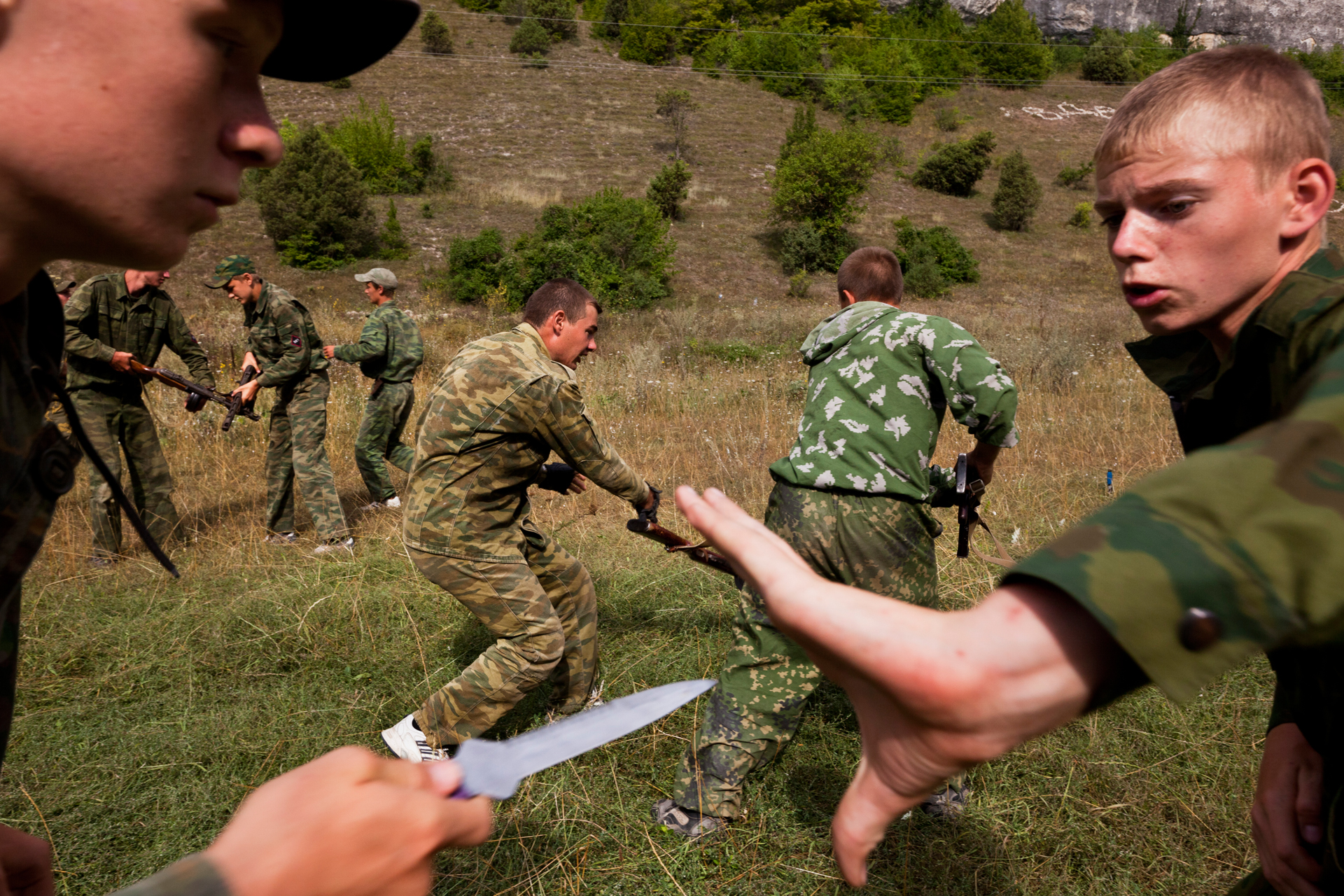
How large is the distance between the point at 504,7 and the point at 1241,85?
190 ft

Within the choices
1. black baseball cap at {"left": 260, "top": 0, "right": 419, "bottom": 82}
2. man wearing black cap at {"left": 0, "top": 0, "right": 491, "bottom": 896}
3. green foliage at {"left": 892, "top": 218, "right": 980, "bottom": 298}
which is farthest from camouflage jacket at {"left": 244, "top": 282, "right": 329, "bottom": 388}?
green foliage at {"left": 892, "top": 218, "right": 980, "bottom": 298}

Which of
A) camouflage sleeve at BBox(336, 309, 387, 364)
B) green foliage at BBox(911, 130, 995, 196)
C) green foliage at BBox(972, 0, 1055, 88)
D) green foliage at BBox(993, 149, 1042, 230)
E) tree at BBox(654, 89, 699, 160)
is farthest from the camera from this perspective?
green foliage at BBox(972, 0, 1055, 88)

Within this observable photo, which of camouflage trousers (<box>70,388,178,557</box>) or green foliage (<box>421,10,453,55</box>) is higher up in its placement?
green foliage (<box>421,10,453,55</box>)

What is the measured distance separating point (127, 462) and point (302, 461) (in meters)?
1.41

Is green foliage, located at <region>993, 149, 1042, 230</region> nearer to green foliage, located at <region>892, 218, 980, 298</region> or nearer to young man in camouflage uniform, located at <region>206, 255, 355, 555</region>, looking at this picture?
green foliage, located at <region>892, 218, 980, 298</region>

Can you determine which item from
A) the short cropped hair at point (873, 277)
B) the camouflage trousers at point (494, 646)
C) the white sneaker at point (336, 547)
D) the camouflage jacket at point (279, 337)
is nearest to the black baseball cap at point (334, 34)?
the camouflage trousers at point (494, 646)

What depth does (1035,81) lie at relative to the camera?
49.3 m

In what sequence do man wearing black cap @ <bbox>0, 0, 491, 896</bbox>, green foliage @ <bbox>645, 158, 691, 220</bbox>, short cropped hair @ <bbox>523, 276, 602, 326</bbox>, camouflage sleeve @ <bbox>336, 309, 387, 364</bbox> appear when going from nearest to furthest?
man wearing black cap @ <bbox>0, 0, 491, 896</bbox> → short cropped hair @ <bbox>523, 276, 602, 326</bbox> → camouflage sleeve @ <bbox>336, 309, 387, 364</bbox> → green foliage @ <bbox>645, 158, 691, 220</bbox>

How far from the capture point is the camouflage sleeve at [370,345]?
22.8 feet

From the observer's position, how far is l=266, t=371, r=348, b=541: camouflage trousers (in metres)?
6.19

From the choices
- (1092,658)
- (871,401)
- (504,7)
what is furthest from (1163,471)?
(504,7)

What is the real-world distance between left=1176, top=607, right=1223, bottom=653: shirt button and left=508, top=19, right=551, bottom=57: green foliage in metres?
49.7

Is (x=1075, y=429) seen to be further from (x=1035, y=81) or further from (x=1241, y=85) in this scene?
(x=1035, y=81)

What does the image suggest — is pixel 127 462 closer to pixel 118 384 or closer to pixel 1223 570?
pixel 118 384
